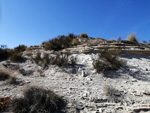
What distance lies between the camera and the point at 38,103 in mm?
2250

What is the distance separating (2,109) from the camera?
2.24 meters

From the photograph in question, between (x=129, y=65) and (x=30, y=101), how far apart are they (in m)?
5.13

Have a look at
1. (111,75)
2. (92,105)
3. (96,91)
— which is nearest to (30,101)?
(92,105)

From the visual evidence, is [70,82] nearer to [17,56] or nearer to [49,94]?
[49,94]

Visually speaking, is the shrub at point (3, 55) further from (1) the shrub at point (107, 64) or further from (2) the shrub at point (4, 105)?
(1) the shrub at point (107, 64)

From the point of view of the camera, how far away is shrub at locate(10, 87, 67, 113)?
7.03 feet

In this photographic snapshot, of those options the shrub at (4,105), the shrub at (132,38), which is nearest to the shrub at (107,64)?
the shrub at (4,105)

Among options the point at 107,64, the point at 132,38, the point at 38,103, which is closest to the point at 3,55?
the point at 38,103

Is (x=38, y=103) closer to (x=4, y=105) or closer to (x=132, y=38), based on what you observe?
(x=4, y=105)

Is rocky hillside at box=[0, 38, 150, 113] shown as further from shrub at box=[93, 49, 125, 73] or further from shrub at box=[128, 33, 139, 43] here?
shrub at box=[128, 33, 139, 43]

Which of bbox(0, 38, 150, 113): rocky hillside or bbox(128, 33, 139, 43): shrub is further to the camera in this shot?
bbox(128, 33, 139, 43): shrub

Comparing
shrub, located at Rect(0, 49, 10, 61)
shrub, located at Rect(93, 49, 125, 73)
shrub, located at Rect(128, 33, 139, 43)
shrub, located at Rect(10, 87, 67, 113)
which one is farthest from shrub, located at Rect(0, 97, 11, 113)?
shrub, located at Rect(128, 33, 139, 43)

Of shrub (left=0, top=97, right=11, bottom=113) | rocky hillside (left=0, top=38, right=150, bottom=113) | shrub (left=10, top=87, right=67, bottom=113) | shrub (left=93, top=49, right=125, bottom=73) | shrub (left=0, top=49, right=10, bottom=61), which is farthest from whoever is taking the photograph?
shrub (left=0, top=49, right=10, bottom=61)

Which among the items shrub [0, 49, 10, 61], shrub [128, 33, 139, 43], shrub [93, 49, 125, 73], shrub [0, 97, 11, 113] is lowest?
shrub [0, 97, 11, 113]
